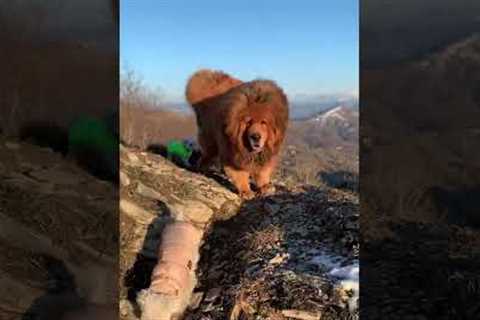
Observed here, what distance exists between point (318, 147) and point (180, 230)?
31.1 inches

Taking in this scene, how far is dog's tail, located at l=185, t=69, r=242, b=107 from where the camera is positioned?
324cm

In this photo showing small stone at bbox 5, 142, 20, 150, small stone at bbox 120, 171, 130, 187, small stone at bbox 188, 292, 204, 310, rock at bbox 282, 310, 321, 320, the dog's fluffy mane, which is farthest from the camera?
the dog's fluffy mane

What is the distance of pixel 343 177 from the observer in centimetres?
296

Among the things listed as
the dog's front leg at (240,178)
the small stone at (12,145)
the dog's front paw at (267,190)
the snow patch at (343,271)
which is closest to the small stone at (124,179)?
the small stone at (12,145)

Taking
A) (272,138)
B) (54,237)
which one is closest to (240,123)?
(272,138)

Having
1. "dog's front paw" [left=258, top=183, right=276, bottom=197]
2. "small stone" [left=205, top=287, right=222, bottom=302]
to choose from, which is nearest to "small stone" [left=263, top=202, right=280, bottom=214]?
"dog's front paw" [left=258, top=183, right=276, bottom=197]

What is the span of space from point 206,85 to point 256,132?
28.2 inches

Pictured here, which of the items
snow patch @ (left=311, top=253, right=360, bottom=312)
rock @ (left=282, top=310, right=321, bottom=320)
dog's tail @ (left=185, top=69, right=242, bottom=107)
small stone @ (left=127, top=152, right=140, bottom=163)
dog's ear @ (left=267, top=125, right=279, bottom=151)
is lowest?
rock @ (left=282, top=310, right=321, bottom=320)

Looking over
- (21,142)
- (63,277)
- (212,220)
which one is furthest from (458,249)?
(21,142)

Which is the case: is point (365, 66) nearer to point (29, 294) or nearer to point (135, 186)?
point (135, 186)

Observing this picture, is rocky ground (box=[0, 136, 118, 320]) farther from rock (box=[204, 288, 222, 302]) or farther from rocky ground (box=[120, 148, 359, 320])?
rock (box=[204, 288, 222, 302])

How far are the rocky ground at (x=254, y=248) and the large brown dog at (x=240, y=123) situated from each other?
189mm

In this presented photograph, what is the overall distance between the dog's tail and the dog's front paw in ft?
1.82

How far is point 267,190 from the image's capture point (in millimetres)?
3084
